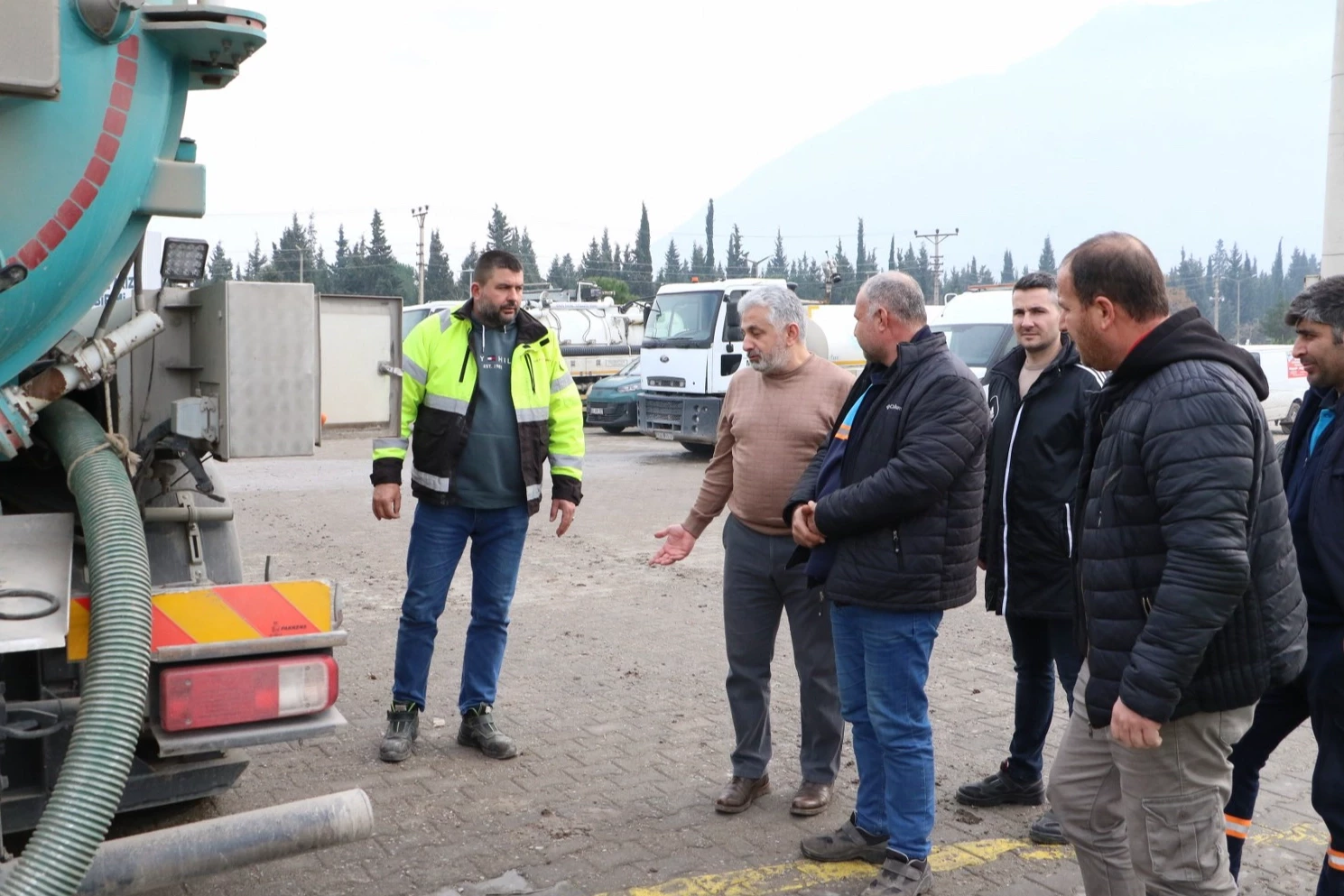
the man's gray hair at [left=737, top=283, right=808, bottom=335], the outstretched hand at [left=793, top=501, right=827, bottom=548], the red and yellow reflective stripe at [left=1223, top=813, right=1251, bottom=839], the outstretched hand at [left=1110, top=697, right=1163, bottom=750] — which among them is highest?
the man's gray hair at [left=737, top=283, right=808, bottom=335]

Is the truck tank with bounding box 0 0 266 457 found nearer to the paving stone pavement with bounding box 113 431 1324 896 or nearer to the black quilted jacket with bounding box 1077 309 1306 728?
the paving stone pavement with bounding box 113 431 1324 896

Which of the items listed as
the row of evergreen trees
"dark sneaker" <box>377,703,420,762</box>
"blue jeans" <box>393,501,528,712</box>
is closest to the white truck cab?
"blue jeans" <box>393,501,528,712</box>

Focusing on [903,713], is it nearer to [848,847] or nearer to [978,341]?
[848,847]

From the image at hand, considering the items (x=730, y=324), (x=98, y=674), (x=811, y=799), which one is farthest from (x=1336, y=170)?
(x=98, y=674)

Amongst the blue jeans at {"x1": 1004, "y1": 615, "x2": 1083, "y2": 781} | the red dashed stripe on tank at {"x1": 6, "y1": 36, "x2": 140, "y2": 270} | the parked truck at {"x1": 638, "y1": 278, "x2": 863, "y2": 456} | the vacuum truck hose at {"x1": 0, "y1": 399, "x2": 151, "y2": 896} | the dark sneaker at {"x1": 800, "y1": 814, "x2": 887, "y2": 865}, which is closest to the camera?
the vacuum truck hose at {"x1": 0, "y1": 399, "x2": 151, "y2": 896}

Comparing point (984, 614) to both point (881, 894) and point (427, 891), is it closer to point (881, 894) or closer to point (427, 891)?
point (881, 894)

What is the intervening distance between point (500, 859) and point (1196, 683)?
7.97ft

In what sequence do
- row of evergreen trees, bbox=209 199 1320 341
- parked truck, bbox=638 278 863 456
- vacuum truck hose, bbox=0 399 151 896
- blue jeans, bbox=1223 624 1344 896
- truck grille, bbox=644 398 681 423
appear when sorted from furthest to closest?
row of evergreen trees, bbox=209 199 1320 341 → truck grille, bbox=644 398 681 423 → parked truck, bbox=638 278 863 456 → blue jeans, bbox=1223 624 1344 896 → vacuum truck hose, bbox=0 399 151 896

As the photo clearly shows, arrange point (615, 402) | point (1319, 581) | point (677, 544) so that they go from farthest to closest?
point (615, 402), point (677, 544), point (1319, 581)

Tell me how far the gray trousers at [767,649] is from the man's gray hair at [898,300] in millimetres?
1000

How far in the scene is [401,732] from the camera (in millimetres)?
5125

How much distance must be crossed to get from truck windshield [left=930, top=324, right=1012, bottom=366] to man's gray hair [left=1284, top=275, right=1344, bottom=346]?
44.0 ft

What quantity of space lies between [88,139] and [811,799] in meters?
3.30

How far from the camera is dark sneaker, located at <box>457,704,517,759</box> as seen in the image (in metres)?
5.10
